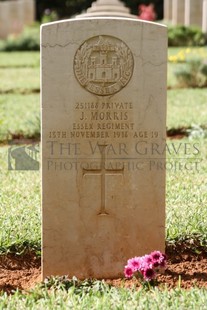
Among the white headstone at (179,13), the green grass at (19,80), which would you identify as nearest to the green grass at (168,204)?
the green grass at (19,80)

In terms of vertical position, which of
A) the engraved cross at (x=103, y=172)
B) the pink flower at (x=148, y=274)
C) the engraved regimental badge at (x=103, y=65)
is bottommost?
the pink flower at (x=148, y=274)

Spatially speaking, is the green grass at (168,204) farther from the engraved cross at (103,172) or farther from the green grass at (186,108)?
the green grass at (186,108)

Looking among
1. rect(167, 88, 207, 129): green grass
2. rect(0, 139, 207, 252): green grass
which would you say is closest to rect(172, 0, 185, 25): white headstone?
rect(167, 88, 207, 129): green grass

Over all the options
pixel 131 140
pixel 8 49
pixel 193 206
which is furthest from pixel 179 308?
pixel 8 49

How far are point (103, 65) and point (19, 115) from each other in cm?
643

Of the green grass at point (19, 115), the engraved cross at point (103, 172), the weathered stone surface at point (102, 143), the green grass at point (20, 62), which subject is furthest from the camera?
the green grass at point (20, 62)

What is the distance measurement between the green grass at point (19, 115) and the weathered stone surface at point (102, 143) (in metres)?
3.13

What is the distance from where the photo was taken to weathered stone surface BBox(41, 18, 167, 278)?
3.93 metres

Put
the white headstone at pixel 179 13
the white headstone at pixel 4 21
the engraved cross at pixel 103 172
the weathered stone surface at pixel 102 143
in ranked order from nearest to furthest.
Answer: the weathered stone surface at pixel 102 143 → the engraved cross at pixel 103 172 → the white headstone at pixel 179 13 → the white headstone at pixel 4 21

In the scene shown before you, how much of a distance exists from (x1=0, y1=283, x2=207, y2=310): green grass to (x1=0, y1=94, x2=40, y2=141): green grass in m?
3.64

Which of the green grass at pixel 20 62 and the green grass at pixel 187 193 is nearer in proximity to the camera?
the green grass at pixel 187 193

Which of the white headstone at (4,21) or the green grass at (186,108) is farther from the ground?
the white headstone at (4,21)

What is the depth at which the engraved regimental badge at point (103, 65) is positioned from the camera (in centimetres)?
394

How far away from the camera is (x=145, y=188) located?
161 inches
